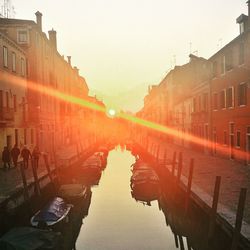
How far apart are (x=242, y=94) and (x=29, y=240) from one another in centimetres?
2103

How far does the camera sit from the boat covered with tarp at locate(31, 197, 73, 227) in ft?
51.9

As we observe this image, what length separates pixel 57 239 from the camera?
13.0 meters

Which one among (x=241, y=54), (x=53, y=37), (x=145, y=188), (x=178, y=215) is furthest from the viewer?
(x=53, y=37)

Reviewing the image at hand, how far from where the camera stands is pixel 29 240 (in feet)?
40.0

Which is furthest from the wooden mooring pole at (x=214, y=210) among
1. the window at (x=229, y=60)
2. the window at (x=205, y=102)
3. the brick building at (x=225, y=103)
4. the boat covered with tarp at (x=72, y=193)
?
the window at (x=205, y=102)

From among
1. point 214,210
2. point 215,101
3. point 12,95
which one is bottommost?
point 214,210

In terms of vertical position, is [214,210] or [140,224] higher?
[214,210]

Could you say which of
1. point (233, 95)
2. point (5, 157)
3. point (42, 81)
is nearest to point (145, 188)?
point (5, 157)

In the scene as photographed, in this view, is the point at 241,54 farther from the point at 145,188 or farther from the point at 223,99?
the point at 145,188

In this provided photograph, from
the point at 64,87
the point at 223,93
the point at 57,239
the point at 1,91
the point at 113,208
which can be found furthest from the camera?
the point at 64,87

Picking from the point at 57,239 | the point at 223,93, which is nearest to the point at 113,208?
the point at 57,239

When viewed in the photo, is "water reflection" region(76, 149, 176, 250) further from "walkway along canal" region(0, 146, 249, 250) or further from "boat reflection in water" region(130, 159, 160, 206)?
"boat reflection in water" region(130, 159, 160, 206)

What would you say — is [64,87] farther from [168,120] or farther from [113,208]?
[113,208]

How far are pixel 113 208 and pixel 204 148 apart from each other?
18.6 meters
